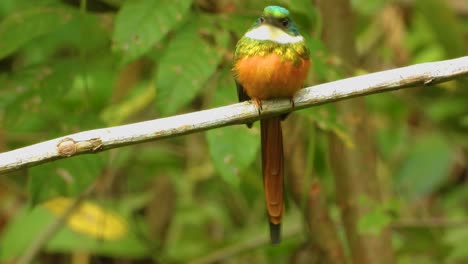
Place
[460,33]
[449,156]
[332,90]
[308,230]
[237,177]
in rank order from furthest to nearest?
[449,156]
[460,33]
[308,230]
[237,177]
[332,90]

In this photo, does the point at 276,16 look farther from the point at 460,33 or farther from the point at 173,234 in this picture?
the point at 173,234

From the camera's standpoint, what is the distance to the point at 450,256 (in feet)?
9.46

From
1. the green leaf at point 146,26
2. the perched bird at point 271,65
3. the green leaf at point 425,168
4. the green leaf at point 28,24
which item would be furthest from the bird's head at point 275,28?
the green leaf at point 425,168

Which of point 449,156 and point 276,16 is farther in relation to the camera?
point 449,156

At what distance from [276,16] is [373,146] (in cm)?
108

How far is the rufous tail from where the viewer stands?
1918mm

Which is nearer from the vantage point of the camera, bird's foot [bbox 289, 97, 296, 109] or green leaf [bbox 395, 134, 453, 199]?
bird's foot [bbox 289, 97, 296, 109]

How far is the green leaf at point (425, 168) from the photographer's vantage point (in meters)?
3.92

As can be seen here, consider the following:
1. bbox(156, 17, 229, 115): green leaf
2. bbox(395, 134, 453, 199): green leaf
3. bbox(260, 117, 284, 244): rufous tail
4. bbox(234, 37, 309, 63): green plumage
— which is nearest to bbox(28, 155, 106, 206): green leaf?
bbox(156, 17, 229, 115): green leaf

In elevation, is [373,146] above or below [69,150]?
below

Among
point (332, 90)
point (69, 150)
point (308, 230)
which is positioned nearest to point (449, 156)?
point (308, 230)

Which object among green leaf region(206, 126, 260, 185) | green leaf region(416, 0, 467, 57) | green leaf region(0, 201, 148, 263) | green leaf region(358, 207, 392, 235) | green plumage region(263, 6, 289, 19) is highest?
green plumage region(263, 6, 289, 19)

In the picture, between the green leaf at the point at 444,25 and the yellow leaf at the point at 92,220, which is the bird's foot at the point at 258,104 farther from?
the yellow leaf at the point at 92,220

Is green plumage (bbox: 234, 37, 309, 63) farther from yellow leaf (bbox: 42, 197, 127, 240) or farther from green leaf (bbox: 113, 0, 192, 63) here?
yellow leaf (bbox: 42, 197, 127, 240)
